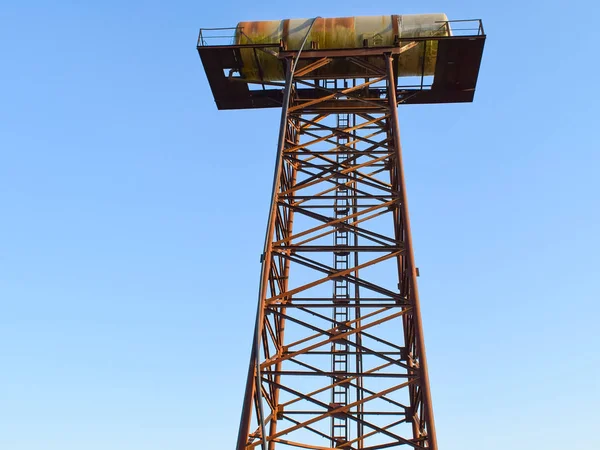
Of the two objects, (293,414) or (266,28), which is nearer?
(293,414)

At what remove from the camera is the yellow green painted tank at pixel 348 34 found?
18.5m

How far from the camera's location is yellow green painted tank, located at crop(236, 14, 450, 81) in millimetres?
18500

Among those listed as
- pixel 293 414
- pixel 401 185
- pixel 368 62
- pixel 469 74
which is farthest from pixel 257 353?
pixel 469 74

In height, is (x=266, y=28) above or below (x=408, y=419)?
above

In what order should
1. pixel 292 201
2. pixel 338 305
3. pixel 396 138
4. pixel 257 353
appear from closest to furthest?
1. pixel 257 353
2. pixel 338 305
3. pixel 396 138
4. pixel 292 201

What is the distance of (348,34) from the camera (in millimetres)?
18578

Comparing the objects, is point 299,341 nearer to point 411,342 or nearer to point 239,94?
point 411,342

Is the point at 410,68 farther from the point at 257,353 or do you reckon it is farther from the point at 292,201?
the point at 257,353

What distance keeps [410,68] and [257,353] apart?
9848 millimetres

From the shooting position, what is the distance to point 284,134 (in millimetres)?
17016

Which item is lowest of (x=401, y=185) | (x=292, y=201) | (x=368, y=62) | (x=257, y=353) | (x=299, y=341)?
(x=257, y=353)

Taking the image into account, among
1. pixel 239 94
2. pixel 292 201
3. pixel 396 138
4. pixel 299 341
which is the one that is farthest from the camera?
pixel 239 94

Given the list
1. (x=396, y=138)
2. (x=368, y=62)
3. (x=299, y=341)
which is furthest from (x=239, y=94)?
(x=299, y=341)

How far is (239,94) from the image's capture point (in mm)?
20344
